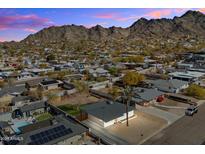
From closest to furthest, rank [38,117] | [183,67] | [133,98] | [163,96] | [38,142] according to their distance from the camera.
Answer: [38,142], [38,117], [133,98], [163,96], [183,67]

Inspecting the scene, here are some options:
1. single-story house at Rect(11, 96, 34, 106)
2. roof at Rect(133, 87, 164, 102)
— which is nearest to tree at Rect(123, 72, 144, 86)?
roof at Rect(133, 87, 164, 102)

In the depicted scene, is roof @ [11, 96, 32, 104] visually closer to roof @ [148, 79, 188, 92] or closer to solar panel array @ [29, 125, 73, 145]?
solar panel array @ [29, 125, 73, 145]

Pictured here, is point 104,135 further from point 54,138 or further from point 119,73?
point 119,73

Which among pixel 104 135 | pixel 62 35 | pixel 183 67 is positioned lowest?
pixel 104 135

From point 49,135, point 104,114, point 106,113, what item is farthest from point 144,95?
point 49,135

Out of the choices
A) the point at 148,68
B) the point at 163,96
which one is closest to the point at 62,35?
the point at 148,68

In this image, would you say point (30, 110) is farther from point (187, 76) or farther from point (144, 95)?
point (187, 76)

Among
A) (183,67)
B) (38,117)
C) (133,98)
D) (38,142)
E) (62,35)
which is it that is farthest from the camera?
(62,35)
